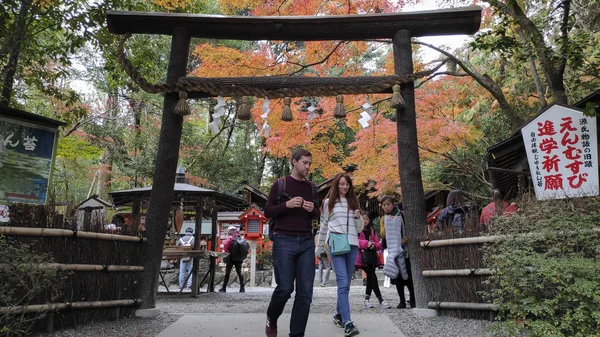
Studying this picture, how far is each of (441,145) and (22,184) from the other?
10.4m

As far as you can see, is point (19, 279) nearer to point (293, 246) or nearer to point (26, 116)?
point (293, 246)

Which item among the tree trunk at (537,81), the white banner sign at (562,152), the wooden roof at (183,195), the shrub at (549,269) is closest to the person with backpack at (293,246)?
the shrub at (549,269)

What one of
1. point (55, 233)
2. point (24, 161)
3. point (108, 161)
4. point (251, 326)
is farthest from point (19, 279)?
point (108, 161)

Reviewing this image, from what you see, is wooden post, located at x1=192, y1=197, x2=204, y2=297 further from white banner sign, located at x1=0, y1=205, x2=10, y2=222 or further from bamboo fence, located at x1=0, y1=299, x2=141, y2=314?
white banner sign, located at x1=0, y1=205, x2=10, y2=222

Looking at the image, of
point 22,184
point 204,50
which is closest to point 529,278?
point 22,184

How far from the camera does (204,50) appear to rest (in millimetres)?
11664

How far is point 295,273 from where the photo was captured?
4.45 meters

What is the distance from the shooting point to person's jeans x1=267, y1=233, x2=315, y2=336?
4.35 m

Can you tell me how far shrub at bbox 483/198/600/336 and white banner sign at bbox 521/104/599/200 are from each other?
1.97 meters

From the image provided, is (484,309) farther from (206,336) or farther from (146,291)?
(146,291)

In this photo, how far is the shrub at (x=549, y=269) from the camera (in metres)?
3.60

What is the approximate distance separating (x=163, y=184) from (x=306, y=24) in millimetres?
3239

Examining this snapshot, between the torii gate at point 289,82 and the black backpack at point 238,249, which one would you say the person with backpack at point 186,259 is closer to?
the black backpack at point 238,249

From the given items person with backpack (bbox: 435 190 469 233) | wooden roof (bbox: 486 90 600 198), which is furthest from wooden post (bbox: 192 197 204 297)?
wooden roof (bbox: 486 90 600 198)
